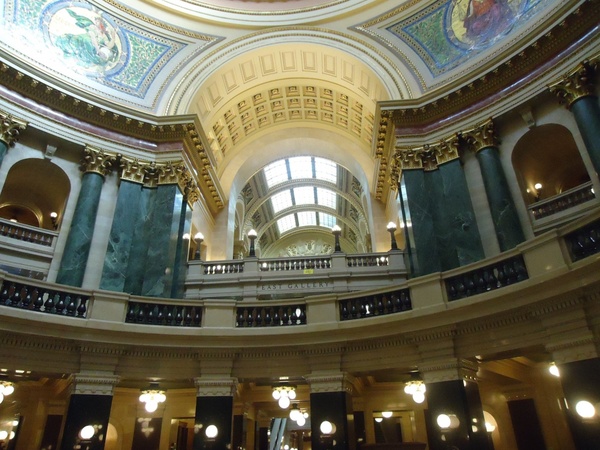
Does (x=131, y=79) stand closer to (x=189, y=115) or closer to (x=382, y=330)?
(x=189, y=115)

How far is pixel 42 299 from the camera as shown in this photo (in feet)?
28.5

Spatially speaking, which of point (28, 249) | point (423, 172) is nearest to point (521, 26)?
point (423, 172)

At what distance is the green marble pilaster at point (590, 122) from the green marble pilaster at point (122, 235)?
14.0 m

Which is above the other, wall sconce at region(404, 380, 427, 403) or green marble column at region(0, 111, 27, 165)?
green marble column at region(0, 111, 27, 165)

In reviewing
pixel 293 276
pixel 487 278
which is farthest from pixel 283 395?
pixel 293 276

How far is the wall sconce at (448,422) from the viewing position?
297 inches

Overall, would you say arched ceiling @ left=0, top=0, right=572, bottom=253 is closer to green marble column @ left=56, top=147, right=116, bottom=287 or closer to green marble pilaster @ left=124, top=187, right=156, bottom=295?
green marble column @ left=56, top=147, right=116, bottom=287

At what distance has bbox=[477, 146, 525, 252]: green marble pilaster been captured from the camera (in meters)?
13.0

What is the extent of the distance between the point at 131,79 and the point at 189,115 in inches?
135

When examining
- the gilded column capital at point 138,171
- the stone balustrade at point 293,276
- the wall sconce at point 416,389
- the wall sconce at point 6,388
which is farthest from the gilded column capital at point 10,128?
the wall sconce at point 416,389

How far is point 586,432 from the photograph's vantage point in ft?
20.7

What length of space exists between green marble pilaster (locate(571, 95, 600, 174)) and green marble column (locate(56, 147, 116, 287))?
14.9m

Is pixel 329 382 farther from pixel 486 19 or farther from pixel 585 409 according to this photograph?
pixel 486 19

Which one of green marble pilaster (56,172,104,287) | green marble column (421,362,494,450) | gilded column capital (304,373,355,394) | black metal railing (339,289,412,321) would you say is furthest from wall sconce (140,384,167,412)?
green marble column (421,362,494,450)
